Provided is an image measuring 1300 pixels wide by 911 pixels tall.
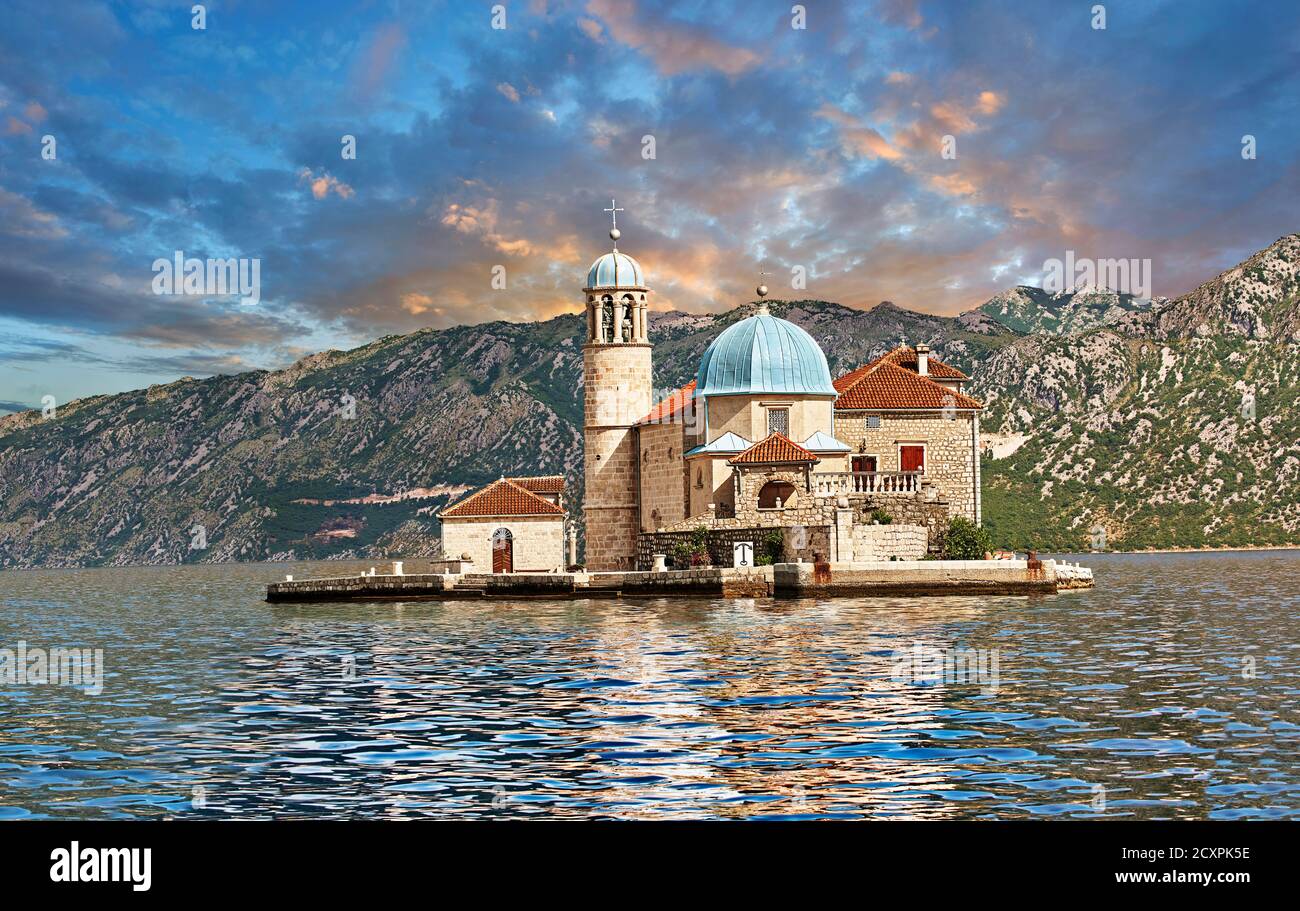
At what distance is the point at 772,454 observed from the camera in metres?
56.2

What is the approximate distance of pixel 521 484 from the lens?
7388 centimetres

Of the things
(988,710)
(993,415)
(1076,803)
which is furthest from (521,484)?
(993,415)

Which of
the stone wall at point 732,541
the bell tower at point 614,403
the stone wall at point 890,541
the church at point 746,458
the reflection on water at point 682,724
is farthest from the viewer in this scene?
the bell tower at point 614,403

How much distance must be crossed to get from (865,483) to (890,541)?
298 cm

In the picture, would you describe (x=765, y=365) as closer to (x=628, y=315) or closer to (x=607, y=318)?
(x=628, y=315)

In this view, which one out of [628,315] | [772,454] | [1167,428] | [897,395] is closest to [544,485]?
[628,315]

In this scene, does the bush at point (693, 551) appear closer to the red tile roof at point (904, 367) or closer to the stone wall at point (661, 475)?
the stone wall at point (661, 475)

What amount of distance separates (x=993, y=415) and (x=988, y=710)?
13914 cm

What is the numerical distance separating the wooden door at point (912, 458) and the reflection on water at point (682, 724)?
20.7 m

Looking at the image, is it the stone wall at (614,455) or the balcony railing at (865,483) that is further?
the stone wall at (614,455)

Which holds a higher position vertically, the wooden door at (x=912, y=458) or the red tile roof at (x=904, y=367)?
the red tile roof at (x=904, y=367)

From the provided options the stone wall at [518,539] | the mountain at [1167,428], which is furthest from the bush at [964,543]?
the mountain at [1167,428]

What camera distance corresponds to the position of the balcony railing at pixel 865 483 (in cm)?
5534

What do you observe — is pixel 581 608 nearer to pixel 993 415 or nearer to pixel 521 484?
pixel 521 484
